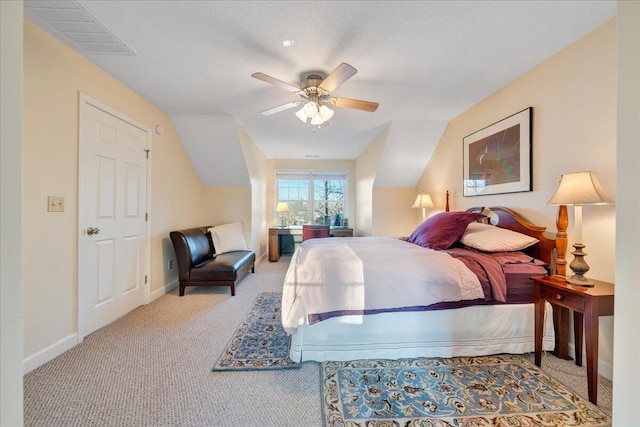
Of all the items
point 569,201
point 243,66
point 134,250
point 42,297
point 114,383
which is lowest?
point 114,383

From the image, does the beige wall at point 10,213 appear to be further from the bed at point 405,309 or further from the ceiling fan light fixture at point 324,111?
the ceiling fan light fixture at point 324,111

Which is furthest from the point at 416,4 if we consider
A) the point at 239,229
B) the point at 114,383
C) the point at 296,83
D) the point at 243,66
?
the point at 239,229

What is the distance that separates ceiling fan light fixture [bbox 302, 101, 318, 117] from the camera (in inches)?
90.9

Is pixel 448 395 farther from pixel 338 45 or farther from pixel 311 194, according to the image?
pixel 311 194

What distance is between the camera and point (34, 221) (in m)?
1.76

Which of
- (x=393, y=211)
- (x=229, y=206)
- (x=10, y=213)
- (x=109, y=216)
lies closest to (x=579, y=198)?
(x=10, y=213)

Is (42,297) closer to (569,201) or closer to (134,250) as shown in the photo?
(134,250)

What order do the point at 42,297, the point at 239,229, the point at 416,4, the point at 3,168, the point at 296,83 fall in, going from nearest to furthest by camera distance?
the point at 3,168, the point at 416,4, the point at 42,297, the point at 296,83, the point at 239,229

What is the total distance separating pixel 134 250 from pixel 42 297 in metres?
0.98

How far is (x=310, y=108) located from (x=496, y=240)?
200 centimetres

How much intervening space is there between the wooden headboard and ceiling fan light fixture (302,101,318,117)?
2.09 meters

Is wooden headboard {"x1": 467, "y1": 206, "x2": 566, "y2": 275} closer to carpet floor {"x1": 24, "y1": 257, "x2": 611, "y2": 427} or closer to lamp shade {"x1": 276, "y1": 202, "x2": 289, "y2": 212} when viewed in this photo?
carpet floor {"x1": 24, "y1": 257, "x2": 611, "y2": 427}

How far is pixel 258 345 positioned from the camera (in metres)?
2.05

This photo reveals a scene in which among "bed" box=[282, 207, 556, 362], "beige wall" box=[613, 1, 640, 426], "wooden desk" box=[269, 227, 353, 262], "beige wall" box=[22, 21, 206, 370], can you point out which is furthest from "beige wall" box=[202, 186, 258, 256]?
"beige wall" box=[613, 1, 640, 426]
